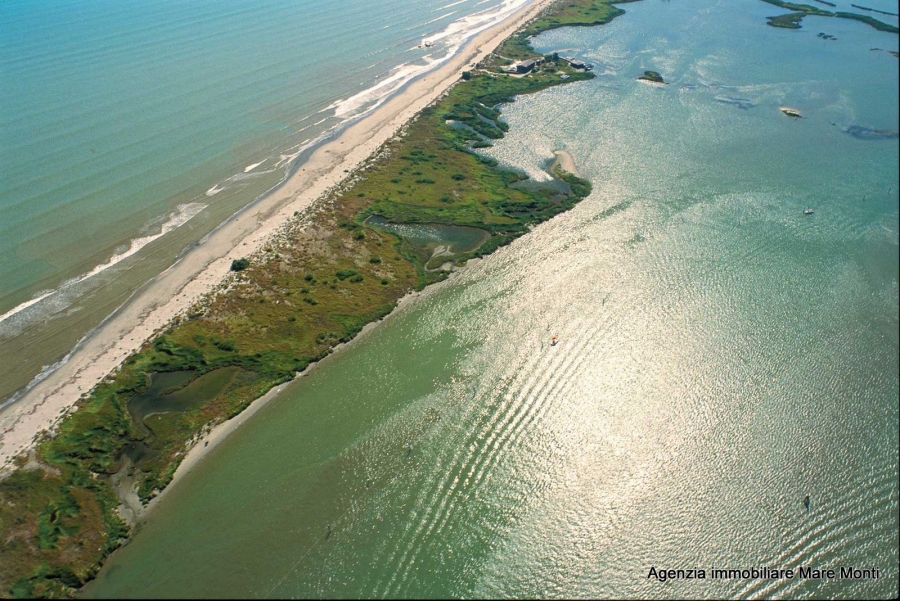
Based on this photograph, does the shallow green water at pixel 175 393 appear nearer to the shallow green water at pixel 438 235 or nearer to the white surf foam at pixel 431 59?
the shallow green water at pixel 438 235

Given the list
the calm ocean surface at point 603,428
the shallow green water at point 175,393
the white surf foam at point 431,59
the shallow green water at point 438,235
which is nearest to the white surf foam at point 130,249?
the shallow green water at point 175,393

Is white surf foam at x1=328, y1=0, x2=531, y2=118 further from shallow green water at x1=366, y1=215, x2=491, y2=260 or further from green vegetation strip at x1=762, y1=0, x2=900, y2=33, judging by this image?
green vegetation strip at x1=762, y1=0, x2=900, y2=33

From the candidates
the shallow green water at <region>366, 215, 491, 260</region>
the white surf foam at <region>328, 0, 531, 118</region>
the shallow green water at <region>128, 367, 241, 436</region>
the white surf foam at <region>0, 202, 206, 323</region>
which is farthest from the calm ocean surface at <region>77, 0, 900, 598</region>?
the white surf foam at <region>328, 0, 531, 118</region>

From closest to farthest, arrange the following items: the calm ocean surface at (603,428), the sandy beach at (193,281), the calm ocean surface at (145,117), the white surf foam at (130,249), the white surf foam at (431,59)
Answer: the calm ocean surface at (603,428)
the sandy beach at (193,281)
the white surf foam at (130,249)
the calm ocean surface at (145,117)
the white surf foam at (431,59)

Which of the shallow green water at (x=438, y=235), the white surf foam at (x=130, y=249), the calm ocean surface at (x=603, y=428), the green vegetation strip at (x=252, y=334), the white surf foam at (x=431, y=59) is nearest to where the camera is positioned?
the calm ocean surface at (x=603, y=428)

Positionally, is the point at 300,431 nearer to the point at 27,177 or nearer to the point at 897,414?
the point at 897,414

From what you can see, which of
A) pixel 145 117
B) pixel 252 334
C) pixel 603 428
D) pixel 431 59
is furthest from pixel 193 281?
pixel 431 59
